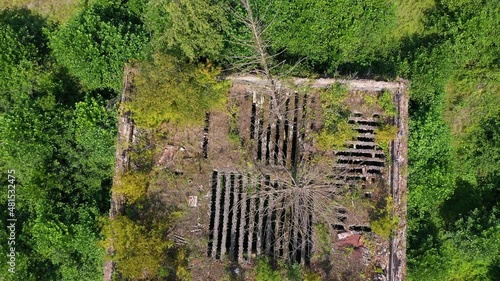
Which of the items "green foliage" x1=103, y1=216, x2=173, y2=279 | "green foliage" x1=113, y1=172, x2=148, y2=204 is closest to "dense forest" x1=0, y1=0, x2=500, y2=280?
"green foliage" x1=103, y1=216, x2=173, y2=279

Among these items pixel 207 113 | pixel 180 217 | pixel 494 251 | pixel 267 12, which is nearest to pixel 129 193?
pixel 180 217

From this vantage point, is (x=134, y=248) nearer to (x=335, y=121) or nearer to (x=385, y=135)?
(x=335, y=121)

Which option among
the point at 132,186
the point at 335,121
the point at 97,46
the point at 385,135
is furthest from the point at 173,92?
the point at 385,135

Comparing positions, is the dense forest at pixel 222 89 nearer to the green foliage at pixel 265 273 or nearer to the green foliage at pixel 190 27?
the green foliage at pixel 190 27

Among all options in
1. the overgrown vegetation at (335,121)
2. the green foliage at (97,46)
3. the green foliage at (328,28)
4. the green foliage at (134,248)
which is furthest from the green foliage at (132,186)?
the green foliage at (328,28)

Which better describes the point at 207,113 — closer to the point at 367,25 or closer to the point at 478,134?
the point at 367,25

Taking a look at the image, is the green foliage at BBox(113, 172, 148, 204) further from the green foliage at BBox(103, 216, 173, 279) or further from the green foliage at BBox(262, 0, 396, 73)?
the green foliage at BBox(262, 0, 396, 73)
